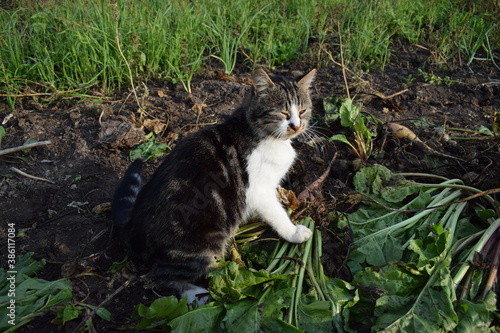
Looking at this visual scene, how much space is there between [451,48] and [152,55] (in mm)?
3411

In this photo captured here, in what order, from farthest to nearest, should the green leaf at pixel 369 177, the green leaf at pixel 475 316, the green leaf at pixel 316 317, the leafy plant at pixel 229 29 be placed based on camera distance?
the leafy plant at pixel 229 29 → the green leaf at pixel 369 177 → the green leaf at pixel 316 317 → the green leaf at pixel 475 316

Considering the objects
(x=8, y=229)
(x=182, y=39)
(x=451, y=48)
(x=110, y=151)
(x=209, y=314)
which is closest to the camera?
(x=209, y=314)

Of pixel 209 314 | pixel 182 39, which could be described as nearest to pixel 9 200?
pixel 209 314

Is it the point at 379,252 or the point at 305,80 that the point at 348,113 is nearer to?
the point at 305,80

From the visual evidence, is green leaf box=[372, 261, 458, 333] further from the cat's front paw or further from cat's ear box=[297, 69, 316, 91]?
cat's ear box=[297, 69, 316, 91]

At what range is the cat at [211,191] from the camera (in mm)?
2080

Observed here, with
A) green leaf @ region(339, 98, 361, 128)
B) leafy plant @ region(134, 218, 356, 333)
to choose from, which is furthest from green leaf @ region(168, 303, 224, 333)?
green leaf @ region(339, 98, 361, 128)

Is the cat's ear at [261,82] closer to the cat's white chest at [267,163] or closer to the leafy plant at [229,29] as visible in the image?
the cat's white chest at [267,163]

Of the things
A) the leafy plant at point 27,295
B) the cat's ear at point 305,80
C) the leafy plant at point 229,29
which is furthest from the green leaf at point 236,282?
the leafy plant at point 229,29

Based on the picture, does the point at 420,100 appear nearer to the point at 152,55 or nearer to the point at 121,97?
the point at 152,55

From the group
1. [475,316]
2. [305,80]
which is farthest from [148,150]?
[475,316]

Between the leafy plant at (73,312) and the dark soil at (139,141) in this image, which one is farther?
the dark soil at (139,141)

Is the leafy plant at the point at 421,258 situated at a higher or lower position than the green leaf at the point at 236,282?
lower

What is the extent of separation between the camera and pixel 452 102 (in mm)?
3586
